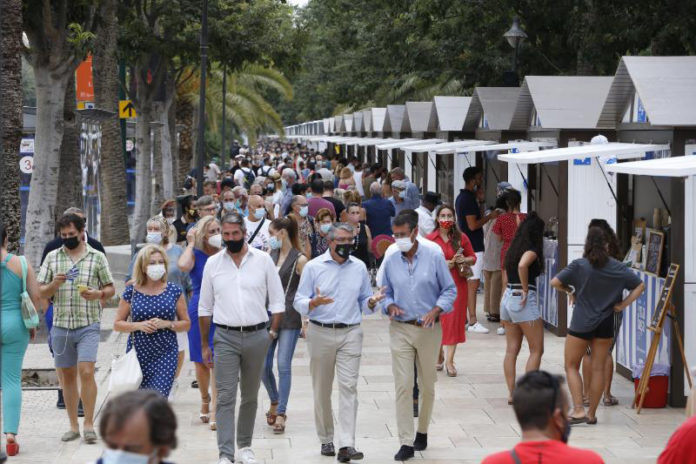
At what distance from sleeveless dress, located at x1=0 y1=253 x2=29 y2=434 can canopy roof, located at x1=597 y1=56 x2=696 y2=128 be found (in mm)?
5661

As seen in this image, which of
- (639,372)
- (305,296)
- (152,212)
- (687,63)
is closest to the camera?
(305,296)

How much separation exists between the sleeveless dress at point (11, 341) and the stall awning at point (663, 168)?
4657mm

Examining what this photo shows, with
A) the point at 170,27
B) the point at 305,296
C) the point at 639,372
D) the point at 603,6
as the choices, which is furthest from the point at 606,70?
the point at 305,296

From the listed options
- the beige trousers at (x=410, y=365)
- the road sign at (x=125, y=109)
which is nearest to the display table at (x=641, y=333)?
the beige trousers at (x=410, y=365)

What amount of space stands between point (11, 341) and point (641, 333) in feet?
18.9

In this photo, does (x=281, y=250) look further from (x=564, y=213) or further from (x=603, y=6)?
(x=603, y=6)

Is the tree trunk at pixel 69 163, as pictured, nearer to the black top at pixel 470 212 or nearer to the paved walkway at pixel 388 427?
the paved walkway at pixel 388 427

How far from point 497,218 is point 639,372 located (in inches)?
154

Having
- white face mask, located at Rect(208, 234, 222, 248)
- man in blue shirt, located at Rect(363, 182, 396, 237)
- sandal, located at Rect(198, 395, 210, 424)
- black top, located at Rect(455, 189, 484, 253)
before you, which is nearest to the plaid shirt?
white face mask, located at Rect(208, 234, 222, 248)

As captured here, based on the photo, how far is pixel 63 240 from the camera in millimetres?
9305

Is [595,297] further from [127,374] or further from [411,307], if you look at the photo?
[127,374]

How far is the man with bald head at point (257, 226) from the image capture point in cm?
1274

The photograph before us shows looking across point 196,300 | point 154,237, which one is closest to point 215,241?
point 196,300

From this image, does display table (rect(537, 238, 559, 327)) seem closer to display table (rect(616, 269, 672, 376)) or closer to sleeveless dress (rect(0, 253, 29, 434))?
display table (rect(616, 269, 672, 376))
